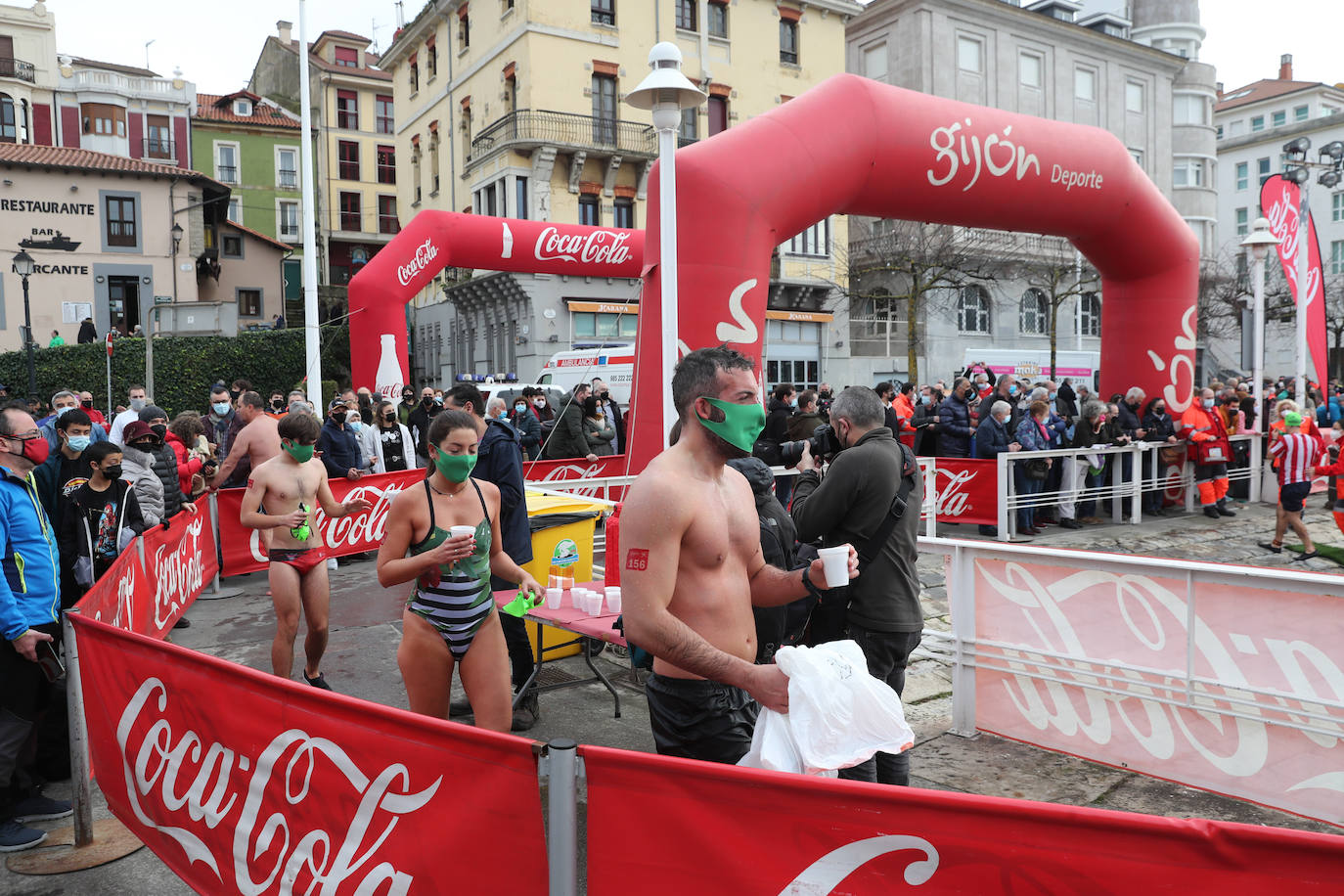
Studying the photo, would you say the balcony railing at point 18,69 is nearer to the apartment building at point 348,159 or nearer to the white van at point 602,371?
the apartment building at point 348,159

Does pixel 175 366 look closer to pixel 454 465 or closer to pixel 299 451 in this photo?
pixel 299 451

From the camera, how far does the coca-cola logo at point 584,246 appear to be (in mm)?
17281

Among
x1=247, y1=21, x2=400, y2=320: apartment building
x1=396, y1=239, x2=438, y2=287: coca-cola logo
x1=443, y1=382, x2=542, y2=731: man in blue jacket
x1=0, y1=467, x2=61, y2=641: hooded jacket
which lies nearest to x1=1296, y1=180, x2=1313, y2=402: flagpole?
x1=396, y1=239, x2=438, y2=287: coca-cola logo

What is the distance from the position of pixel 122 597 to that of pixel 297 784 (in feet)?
11.0

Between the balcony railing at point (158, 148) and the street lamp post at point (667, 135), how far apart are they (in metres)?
46.6

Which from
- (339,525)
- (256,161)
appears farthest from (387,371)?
(256,161)

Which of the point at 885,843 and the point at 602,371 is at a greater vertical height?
the point at 602,371

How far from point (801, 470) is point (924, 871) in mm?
2519

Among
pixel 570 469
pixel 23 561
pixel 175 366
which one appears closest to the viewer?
pixel 23 561

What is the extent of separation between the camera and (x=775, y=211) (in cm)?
875

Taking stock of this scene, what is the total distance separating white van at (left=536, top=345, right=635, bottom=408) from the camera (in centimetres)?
1962

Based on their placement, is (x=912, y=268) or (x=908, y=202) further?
(x=912, y=268)

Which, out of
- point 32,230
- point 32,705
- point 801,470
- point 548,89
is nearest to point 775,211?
point 801,470

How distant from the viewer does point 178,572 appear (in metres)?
7.71
